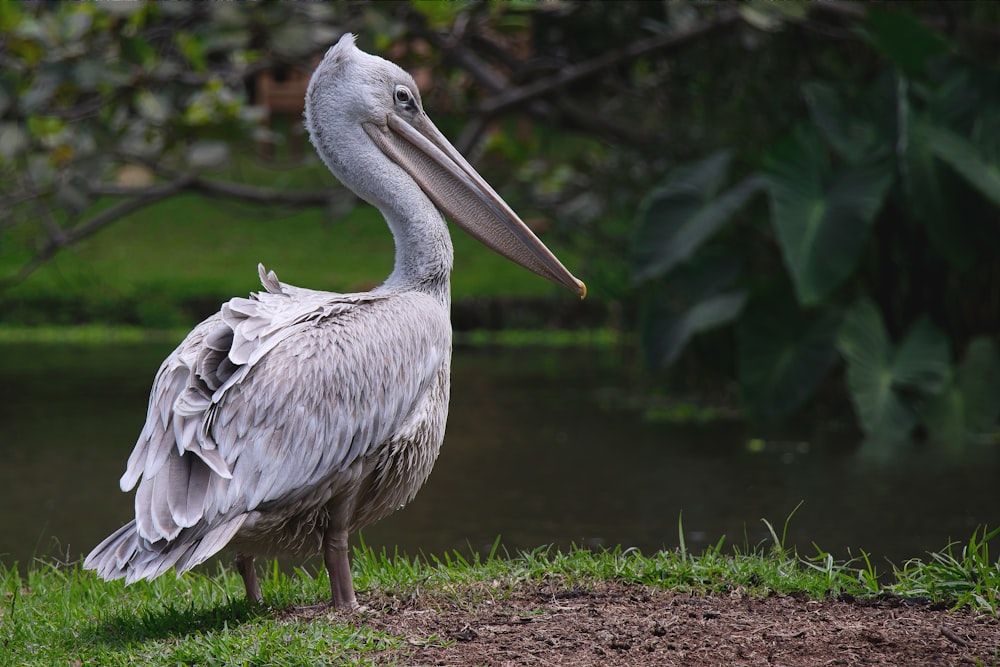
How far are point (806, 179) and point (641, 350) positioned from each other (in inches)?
80.7

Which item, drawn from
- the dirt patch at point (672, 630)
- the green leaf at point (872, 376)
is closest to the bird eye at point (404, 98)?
the dirt patch at point (672, 630)

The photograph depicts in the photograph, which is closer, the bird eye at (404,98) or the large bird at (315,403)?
the large bird at (315,403)

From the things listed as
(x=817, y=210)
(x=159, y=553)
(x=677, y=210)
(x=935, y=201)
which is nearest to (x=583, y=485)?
(x=817, y=210)

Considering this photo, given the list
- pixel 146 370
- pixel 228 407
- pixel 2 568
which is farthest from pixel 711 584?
pixel 146 370

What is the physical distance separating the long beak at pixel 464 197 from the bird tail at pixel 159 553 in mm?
1442

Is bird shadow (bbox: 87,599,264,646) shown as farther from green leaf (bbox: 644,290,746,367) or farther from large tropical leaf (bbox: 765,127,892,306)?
green leaf (bbox: 644,290,746,367)

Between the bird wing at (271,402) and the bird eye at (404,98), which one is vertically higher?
the bird eye at (404,98)

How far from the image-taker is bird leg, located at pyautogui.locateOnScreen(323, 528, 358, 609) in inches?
142

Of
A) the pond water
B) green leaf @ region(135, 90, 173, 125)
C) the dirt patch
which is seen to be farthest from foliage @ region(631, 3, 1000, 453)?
the dirt patch

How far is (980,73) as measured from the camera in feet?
27.5

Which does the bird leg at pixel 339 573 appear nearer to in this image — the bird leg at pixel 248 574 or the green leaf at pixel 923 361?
the bird leg at pixel 248 574

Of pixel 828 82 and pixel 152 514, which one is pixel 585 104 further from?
pixel 152 514

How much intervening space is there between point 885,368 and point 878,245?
1.35 meters

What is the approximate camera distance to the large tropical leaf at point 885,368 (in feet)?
26.2
